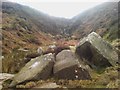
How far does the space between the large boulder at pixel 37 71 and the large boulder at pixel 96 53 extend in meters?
4.02

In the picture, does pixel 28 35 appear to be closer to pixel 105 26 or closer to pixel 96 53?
pixel 105 26

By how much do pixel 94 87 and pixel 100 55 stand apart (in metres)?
6.48

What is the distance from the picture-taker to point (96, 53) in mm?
24953

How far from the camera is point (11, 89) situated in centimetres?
1961

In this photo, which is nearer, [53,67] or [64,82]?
[64,82]

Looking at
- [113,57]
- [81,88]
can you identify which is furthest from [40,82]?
[113,57]

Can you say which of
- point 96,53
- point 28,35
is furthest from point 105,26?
point 96,53

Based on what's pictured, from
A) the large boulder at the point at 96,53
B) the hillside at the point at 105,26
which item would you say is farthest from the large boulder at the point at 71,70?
the hillside at the point at 105,26

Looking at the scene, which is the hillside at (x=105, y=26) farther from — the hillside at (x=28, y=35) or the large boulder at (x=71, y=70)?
the large boulder at (x=71, y=70)

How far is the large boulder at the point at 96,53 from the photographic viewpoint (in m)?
24.7

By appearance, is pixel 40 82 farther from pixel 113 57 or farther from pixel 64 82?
pixel 113 57

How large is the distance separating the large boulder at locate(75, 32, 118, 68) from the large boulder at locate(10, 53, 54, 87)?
4.02m

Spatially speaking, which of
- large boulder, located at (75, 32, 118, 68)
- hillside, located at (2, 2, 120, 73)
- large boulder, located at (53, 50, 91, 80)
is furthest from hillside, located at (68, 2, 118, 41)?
large boulder, located at (53, 50, 91, 80)

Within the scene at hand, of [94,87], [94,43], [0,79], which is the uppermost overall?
[94,43]
